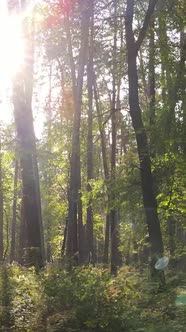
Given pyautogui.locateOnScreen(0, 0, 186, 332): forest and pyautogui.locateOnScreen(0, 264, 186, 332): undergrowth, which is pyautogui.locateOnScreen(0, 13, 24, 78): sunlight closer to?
pyautogui.locateOnScreen(0, 0, 186, 332): forest

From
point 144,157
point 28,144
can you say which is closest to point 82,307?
point 144,157

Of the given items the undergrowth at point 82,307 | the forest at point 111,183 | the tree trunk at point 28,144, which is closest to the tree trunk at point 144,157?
the forest at point 111,183

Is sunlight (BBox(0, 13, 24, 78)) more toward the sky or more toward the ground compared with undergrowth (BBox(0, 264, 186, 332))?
more toward the sky

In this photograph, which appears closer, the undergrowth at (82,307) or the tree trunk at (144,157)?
the undergrowth at (82,307)

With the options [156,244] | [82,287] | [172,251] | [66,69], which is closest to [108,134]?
[66,69]

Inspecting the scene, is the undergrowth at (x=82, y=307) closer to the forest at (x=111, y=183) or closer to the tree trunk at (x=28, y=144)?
the forest at (x=111, y=183)

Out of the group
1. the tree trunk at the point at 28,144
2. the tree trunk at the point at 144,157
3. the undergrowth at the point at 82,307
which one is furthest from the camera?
the tree trunk at the point at 28,144

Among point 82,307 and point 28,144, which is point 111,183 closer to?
point 28,144

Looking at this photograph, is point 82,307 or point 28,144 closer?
point 82,307

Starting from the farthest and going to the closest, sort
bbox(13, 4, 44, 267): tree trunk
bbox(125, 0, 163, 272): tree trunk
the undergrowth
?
bbox(13, 4, 44, 267): tree trunk
bbox(125, 0, 163, 272): tree trunk
the undergrowth

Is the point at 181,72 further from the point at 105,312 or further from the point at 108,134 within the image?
the point at 108,134

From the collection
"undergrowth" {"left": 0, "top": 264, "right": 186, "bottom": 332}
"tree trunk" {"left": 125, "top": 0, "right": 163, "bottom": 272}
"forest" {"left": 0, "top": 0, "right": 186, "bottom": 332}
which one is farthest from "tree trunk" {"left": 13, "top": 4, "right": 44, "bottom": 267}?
"undergrowth" {"left": 0, "top": 264, "right": 186, "bottom": 332}

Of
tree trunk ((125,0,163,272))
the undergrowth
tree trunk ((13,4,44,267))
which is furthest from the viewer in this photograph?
tree trunk ((13,4,44,267))

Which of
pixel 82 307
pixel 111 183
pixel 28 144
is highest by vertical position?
pixel 28 144
